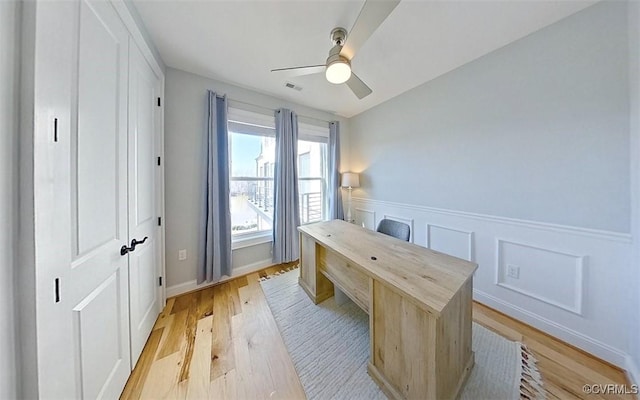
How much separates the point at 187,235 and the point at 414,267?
238cm

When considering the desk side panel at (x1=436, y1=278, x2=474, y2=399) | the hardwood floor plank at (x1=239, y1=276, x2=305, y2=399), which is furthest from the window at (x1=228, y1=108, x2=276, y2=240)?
the desk side panel at (x1=436, y1=278, x2=474, y2=399)

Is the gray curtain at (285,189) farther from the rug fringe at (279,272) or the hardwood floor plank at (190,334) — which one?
the hardwood floor plank at (190,334)

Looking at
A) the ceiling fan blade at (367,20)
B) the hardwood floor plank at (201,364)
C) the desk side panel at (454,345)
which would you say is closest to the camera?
the desk side panel at (454,345)

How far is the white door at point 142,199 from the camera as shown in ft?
4.45

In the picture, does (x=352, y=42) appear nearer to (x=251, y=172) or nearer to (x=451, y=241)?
(x=251, y=172)

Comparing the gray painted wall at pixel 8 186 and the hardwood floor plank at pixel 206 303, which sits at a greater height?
the gray painted wall at pixel 8 186

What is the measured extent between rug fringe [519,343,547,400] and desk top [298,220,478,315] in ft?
2.56

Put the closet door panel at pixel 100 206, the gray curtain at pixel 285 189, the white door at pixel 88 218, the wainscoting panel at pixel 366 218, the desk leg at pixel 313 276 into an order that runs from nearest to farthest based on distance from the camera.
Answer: the white door at pixel 88 218 → the closet door panel at pixel 100 206 → the desk leg at pixel 313 276 → the gray curtain at pixel 285 189 → the wainscoting panel at pixel 366 218

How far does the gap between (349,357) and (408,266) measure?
2.69 feet

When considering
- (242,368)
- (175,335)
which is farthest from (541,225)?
(175,335)

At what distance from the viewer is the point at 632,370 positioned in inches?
49.8

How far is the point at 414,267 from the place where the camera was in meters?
1.24

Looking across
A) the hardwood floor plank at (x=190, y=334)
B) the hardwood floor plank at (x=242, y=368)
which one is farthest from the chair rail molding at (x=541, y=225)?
the hardwood floor plank at (x=190, y=334)

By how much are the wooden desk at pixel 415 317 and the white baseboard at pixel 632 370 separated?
0.94 metres
